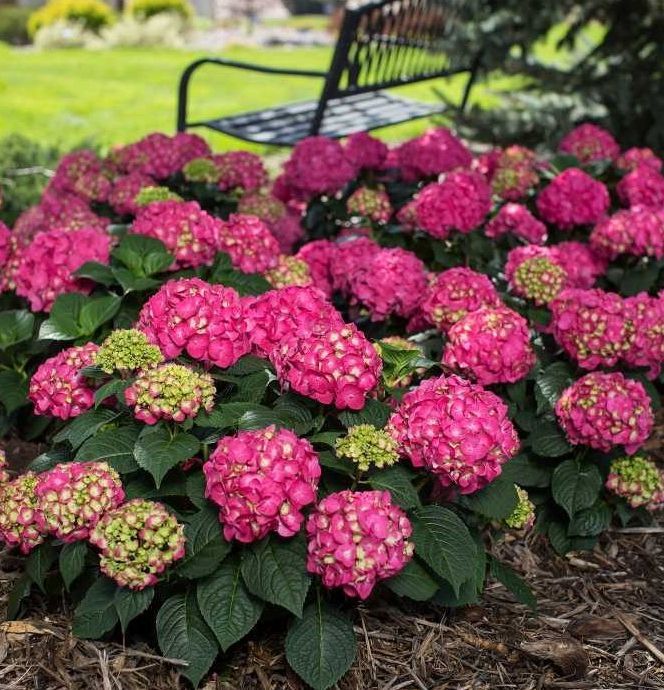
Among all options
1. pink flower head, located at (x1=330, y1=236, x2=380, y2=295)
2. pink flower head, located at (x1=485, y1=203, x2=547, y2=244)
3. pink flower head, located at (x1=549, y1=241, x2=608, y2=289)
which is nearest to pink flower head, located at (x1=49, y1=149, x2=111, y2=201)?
pink flower head, located at (x1=330, y1=236, x2=380, y2=295)

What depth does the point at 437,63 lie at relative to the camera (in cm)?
584

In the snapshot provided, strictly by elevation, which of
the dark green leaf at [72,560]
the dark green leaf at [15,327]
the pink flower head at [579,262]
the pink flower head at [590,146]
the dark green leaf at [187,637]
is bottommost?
the dark green leaf at [187,637]

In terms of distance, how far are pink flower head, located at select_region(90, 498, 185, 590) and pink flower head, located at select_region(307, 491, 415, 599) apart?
0.29 meters

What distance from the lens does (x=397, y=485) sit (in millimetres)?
2105

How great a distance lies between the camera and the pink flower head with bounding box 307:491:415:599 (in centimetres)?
192

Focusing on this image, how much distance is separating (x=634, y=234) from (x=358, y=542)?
1.86 m

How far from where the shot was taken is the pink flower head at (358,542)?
192 centimetres

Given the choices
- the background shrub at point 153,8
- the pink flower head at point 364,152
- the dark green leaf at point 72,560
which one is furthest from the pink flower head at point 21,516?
the background shrub at point 153,8

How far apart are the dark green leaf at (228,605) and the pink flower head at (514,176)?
223 cm

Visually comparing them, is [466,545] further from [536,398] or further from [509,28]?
[509,28]

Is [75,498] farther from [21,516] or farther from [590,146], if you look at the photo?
[590,146]

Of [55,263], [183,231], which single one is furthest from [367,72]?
[55,263]

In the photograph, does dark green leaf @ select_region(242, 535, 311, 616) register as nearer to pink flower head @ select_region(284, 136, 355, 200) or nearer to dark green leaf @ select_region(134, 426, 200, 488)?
dark green leaf @ select_region(134, 426, 200, 488)

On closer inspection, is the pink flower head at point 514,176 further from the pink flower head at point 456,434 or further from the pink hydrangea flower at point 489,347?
the pink flower head at point 456,434
